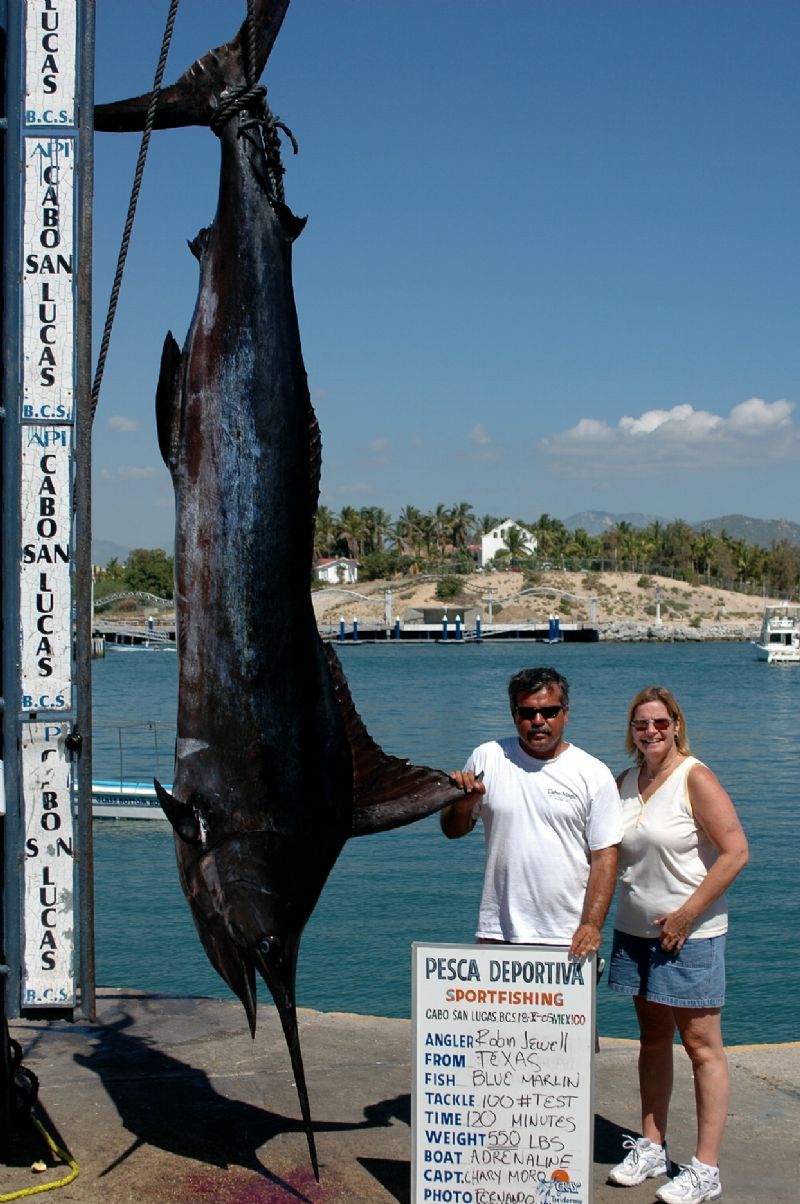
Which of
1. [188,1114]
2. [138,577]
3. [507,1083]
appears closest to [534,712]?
[507,1083]

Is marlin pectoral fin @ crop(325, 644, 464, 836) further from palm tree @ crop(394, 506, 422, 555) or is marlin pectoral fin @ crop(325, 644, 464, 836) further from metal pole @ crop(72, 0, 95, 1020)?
palm tree @ crop(394, 506, 422, 555)

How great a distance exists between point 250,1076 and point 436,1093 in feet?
4.62

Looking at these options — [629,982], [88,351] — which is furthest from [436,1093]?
[88,351]

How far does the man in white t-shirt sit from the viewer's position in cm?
362

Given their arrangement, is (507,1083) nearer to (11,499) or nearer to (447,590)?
(11,499)

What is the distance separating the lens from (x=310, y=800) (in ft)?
11.2

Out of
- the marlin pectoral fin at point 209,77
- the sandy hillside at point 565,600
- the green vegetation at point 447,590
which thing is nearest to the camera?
the marlin pectoral fin at point 209,77

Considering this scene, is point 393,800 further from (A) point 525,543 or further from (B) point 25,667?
(A) point 525,543

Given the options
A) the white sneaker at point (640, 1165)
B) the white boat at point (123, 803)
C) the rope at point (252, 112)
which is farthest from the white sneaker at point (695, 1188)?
the white boat at point (123, 803)

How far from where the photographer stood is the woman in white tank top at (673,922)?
3.68 meters

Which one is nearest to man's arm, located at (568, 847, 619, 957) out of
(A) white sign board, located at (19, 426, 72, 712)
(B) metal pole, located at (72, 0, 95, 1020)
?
(B) metal pole, located at (72, 0, 95, 1020)

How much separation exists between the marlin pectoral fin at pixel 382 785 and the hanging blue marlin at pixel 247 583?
3 cm

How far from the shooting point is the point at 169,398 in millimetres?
3367

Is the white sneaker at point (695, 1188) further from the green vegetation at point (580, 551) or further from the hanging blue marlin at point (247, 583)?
the green vegetation at point (580, 551)
